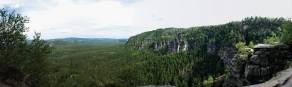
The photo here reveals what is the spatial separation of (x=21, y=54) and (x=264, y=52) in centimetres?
3385

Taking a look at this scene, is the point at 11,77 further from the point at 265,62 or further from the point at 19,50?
the point at 265,62

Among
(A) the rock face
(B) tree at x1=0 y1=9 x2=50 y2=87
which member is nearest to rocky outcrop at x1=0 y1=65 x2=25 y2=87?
(B) tree at x1=0 y1=9 x2=50 y2=87

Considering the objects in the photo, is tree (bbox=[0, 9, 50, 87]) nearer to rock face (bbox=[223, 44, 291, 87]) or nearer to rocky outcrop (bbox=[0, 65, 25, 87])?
rocky outcrop (bbox=[0, 65, 25, 87])

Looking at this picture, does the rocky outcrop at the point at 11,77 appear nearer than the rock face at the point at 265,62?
No

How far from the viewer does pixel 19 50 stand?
6812 centimetres

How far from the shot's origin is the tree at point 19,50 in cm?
6681

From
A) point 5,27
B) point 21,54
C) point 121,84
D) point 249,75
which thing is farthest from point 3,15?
point 121,84

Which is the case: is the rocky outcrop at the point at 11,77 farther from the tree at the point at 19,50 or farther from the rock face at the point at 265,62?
the rock face at the point at 265,62

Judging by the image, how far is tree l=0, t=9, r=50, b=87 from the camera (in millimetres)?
66812

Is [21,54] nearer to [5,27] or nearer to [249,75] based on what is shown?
[5,27]

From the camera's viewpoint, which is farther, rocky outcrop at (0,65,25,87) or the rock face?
rocky outcrop at (0,65,25,87)

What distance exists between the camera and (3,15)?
2704 inches

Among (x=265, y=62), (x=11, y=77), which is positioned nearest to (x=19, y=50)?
(x=11, y=77)

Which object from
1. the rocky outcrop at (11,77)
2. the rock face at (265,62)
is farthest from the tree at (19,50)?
the rock face at (265,62)
